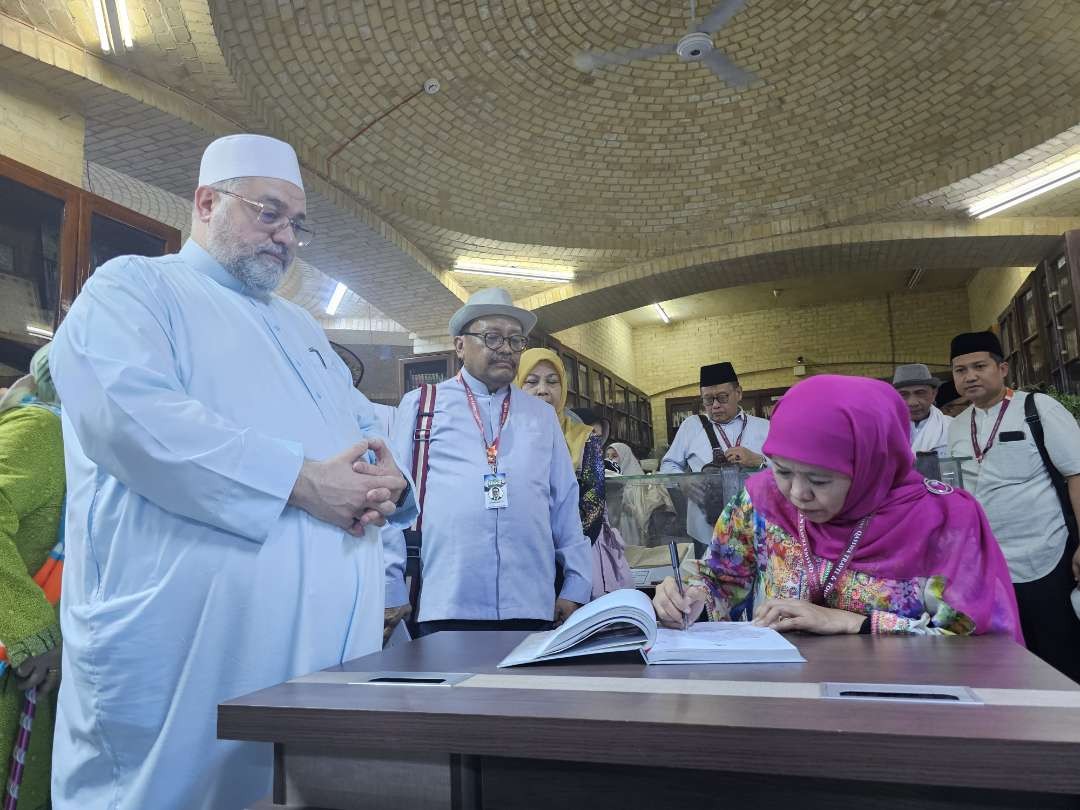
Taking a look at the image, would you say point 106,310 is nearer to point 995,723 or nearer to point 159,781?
point 159,781

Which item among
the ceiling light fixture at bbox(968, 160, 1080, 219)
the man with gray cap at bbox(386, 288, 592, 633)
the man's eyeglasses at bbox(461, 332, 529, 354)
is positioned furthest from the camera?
the ceiling light fixture at bbox(968, 160, 1080, 219)

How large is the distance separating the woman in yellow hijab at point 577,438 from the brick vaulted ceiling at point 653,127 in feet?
9.87

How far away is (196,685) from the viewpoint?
4.39 ft

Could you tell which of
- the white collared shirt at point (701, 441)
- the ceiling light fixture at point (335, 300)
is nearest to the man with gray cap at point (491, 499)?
the white collared shirt at point (701, 441)

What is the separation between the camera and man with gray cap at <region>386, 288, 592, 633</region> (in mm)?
Answer: 2438

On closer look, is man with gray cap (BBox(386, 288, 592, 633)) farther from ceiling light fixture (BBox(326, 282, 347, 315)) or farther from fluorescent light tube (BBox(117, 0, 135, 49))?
ceiling light fixture (BBox(326, 282, 347, 315))

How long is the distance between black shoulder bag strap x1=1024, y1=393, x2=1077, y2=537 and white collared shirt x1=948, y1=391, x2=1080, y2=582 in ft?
0.05

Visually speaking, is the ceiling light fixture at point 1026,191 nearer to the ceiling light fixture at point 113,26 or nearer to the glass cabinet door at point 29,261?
the ceiling light fixture at point 113,26

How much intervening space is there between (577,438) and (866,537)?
1.89 metres

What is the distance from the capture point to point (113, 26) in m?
4.38

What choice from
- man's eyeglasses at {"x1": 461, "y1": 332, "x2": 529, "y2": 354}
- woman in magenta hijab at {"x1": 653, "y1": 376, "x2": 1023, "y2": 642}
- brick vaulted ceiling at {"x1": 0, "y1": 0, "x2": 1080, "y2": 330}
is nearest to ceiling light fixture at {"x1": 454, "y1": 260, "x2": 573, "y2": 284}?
brick vaulted ceiling at {"x1": 0, "y1": 0, "x2": 1080, "y2": 330}

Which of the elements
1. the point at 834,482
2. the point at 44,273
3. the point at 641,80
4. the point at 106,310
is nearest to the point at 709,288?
the point at 641,80

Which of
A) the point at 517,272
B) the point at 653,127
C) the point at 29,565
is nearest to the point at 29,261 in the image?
the point at 29,565

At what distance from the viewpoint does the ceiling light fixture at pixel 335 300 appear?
945 cm
